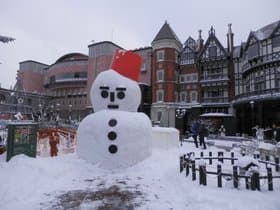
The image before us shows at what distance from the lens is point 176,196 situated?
280 inches

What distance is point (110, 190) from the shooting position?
7.94 meters

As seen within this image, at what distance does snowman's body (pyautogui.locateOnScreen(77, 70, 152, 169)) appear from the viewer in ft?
36.1

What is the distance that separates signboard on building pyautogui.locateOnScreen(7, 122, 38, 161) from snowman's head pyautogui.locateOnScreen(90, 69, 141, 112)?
127 inches

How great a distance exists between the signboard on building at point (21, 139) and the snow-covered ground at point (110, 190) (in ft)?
1.21

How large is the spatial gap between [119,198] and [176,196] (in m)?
1.63

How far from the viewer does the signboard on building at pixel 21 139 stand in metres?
9.93

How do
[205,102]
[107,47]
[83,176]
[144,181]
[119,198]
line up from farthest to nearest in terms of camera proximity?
1. [107,47]
2. [205,102]
3. [83,176]
4. [144,181]
5. [119,198]

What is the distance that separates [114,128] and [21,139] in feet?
12.8

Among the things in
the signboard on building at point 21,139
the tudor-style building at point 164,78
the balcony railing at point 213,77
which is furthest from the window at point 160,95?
the signboard on building at point 21,139

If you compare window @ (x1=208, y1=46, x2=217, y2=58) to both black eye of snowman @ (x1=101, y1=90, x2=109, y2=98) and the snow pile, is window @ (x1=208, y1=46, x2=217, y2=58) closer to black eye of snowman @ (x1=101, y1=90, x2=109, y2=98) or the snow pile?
the snow pile

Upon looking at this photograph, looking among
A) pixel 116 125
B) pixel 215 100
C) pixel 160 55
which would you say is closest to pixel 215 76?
pixel 215 100

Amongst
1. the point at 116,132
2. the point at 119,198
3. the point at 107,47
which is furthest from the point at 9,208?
the point at 107,47

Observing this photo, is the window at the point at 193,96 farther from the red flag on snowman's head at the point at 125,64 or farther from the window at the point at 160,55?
the red flag on snowman's head at the point at 125,64

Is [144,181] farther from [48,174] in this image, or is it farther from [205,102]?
[205,102]
